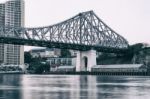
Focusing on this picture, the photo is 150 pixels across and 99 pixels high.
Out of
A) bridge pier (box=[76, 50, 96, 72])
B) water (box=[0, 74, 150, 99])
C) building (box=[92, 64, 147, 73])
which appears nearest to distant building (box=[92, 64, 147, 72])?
building (box=[92, 64, 147, 73])

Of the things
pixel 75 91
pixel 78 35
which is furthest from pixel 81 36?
pixel 75 91

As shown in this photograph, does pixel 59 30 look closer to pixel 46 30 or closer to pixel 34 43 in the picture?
pixel 46 30

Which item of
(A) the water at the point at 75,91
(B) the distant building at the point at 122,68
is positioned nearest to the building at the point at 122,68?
(B) the distant building at the point at 122,68

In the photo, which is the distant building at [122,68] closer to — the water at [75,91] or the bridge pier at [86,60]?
the bridge pier at [86,60]

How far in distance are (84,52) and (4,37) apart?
39266 mm

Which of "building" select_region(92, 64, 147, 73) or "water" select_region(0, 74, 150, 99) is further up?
"building" select_region(92, 64, 147, 73)

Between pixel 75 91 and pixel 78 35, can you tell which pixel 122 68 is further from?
pixel 75 91

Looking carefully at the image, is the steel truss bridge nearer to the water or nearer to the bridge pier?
the bridge pier

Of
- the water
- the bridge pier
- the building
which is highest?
the bridge pier

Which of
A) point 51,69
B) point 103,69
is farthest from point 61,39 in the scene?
point 51,69

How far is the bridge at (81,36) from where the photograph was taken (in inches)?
5069

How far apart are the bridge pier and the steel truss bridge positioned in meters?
1.95

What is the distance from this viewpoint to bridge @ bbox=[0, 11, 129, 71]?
422 feet

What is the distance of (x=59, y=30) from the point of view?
14475 cm
